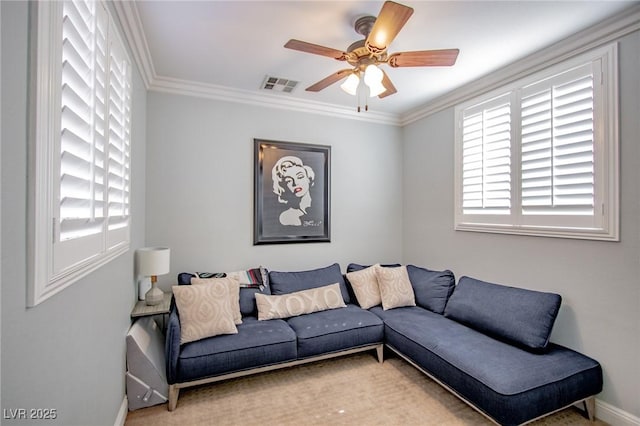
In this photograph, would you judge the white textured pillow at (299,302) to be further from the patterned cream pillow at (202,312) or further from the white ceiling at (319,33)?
the white ceiling at (319,33)

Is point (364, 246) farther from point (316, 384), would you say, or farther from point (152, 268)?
point (152, 268)

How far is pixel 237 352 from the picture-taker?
238 centimetres

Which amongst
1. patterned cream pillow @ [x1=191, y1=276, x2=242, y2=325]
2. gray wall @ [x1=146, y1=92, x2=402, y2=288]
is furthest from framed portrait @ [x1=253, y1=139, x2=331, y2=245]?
patterned cream pillow @ [x1=191, y1=276, x2=242, y2=325]

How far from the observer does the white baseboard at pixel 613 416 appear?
2012mm

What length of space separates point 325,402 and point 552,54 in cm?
327

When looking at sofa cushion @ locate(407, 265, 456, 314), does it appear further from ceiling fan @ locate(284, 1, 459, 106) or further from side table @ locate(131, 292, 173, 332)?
side table @ locate(131, 292, 173, 332)

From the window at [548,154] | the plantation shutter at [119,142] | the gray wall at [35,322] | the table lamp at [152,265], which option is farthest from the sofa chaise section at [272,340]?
the window at [548,154]

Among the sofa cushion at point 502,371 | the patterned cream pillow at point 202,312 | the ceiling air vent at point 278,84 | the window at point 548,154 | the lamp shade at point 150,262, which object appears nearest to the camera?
the sofa cushion at point 502,371

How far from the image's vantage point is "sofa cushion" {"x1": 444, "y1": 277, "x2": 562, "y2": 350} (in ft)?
7.39

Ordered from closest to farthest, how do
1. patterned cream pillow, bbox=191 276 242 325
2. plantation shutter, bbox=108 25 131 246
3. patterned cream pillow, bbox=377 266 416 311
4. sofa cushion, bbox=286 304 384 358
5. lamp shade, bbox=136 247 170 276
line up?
plantation shutter, bbox=108 25 131 246
lamp shade, bbox=136 247 170 276
sofa cushion, bbox=286 304 384 358
patterned cream pillow, bbox=191 276 242 325
patterned cream pillow, bbox=377 266 416 311

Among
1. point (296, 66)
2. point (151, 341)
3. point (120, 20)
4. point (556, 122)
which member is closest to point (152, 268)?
point (151, 341)

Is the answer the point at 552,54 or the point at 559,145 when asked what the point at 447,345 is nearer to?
the point at 559,145

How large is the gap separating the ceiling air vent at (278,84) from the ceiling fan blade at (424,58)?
4.46ft

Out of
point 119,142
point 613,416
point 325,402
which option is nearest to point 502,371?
point 613,416
